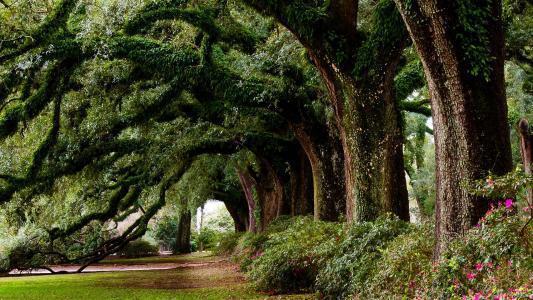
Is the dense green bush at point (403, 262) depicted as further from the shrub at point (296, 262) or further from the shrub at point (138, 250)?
the shrub at point (138, 250)

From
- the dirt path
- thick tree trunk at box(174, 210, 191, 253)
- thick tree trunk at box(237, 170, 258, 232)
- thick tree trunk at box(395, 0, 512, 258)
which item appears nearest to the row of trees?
thick tree trunk at box(395, 0, 512, 258)

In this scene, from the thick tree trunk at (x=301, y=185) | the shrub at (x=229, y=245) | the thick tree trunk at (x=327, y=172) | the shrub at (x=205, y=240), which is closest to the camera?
the thick tree trunk at (x=327, y=172)

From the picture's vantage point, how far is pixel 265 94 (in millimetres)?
10961

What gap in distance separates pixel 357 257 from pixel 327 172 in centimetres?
506

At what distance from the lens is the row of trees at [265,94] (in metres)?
5.35

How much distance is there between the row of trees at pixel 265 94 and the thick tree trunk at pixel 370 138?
0.02m

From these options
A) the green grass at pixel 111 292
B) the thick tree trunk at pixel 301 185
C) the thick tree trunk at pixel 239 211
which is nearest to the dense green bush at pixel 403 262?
the green grass at pixel 111 292

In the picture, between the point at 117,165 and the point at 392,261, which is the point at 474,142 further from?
the point at 117,165

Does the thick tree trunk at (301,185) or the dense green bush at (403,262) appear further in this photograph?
the thick tree trunk at (301,185)

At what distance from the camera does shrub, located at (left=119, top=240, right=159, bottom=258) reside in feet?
115

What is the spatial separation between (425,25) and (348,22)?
3.06 m

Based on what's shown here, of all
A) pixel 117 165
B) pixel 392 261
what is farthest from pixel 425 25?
pixel 117 165

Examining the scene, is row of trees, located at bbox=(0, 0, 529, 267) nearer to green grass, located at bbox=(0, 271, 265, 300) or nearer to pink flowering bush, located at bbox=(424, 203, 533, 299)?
pink flowering bush, located at bbox=(424, 203, 533, 299)

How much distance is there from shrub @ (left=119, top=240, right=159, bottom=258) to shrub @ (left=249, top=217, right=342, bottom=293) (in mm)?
27295
